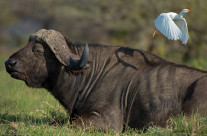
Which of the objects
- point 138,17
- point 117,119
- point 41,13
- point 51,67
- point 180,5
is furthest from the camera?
point 41,13

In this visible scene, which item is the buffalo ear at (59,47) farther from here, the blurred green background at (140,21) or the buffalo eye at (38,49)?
the blurred green background at (140,21)

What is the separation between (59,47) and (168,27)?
6.33 ft

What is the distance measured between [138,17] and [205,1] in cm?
435

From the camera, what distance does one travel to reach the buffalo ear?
261 inches

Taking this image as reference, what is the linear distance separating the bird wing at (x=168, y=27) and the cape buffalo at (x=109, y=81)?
0.49 m

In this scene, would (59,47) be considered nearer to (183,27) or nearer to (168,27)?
(168,27)

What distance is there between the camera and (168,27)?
6.76 meters

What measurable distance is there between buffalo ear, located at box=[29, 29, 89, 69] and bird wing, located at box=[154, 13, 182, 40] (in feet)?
5.08

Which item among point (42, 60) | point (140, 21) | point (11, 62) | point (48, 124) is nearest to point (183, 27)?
point (42, 60)

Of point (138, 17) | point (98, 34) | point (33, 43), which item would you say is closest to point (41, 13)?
point (98, 34)

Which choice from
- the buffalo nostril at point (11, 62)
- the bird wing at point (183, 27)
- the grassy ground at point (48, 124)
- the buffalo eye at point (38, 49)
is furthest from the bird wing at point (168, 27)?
the buffalo nostril at point (11, 62)

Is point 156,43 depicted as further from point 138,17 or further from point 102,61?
point 102,61

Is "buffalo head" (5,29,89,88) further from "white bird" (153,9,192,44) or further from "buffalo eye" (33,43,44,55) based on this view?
"white bird" (153,9,192,44)

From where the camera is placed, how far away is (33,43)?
6875 millimetres
